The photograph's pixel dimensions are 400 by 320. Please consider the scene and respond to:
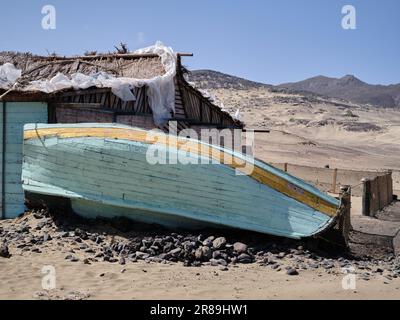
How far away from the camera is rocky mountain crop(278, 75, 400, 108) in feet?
333

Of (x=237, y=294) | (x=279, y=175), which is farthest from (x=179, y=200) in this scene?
(x=237, y=294)

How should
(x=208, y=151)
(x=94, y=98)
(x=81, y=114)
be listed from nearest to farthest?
1. (x=208, y=151)
2. (x=81, y=114)
3. (x=94, y=98)

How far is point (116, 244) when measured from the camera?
847 centimetres

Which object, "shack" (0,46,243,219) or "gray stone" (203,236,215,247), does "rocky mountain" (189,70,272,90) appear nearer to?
"shack" (0,46,243,219)

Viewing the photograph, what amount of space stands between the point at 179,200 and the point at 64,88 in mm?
3760

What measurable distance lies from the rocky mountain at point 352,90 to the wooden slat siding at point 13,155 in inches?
3272

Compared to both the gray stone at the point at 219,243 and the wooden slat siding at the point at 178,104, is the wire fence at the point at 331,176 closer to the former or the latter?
the wooden slat siding at the point at 178,104

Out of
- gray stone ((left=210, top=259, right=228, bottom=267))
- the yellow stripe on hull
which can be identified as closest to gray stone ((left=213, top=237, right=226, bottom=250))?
gray stone ((left=210, top=259, right=228, bottom=267))

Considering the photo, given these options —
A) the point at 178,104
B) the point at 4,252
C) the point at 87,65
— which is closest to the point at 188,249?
the point at 4,252

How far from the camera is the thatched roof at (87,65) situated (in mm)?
13945

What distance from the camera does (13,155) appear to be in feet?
36.4

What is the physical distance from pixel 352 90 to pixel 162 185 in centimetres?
11754

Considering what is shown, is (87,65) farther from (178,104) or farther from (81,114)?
(81,114)

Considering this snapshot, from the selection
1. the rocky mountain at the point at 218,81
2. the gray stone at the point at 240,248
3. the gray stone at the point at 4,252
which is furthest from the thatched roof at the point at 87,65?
the rocky mountain at the point at 218,81
